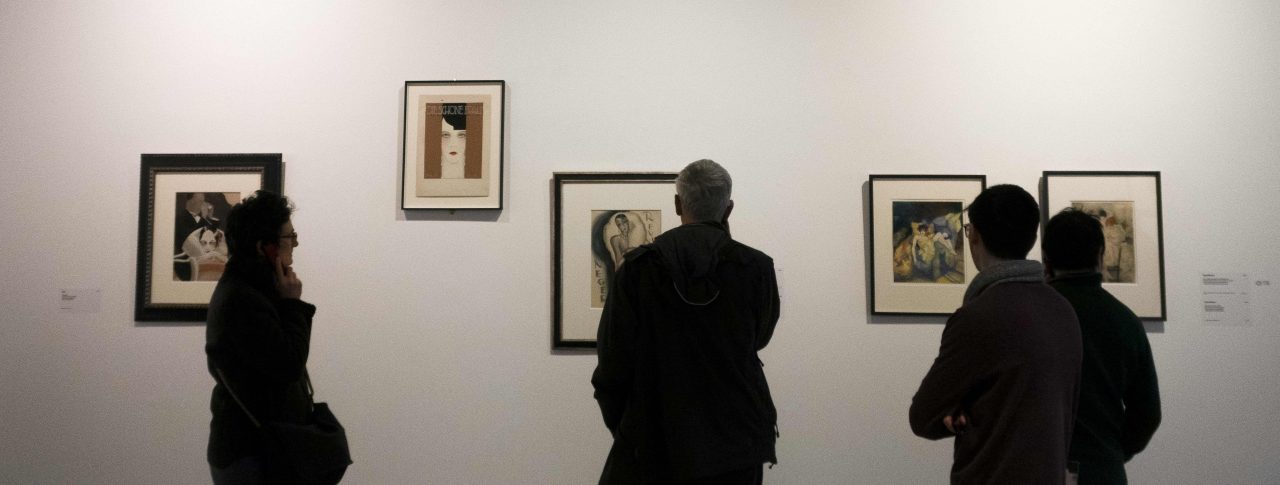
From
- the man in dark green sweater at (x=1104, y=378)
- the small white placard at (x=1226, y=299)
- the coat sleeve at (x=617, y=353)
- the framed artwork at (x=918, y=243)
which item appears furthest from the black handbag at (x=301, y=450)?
the small white placard at (x=1226, y=299)

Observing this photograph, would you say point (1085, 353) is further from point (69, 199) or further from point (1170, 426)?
point (69, 199)

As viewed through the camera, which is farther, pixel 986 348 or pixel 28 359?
pixel 28 359

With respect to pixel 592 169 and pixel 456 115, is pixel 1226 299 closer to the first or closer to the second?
pixel 592 169

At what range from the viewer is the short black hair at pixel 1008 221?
1.86m

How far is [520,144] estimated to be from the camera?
3.42 meters

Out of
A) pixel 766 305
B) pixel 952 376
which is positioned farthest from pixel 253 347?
pixel 952 376

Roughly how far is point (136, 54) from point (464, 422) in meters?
2.25

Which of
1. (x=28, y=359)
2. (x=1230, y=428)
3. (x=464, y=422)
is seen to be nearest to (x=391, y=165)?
(x=464, y=422)

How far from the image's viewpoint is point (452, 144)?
3412 mm

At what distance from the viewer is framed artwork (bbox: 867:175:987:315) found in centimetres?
334

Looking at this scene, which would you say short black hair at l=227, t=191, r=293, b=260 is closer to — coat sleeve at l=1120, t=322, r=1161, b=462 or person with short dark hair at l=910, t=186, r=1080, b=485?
person with short dark hair at l=910, t=186, r=1080, b=485

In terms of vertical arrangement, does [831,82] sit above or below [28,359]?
above

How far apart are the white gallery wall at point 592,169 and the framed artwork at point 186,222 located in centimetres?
9

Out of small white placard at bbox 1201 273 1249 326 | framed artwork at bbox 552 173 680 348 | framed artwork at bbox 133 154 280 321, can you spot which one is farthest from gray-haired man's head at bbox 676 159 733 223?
small white placard at bbox 1201 273 1249 326
